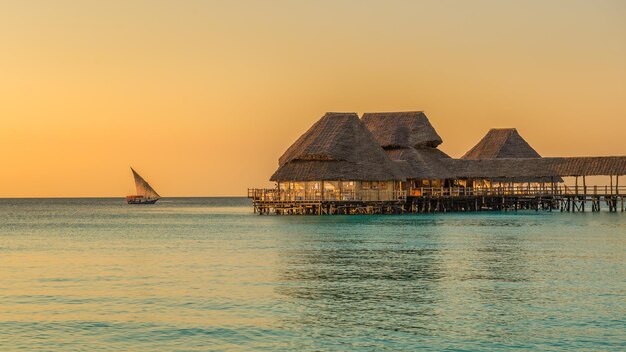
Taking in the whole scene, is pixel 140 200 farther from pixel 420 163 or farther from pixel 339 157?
pixel 339 157

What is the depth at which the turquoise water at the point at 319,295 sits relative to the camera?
19.8m

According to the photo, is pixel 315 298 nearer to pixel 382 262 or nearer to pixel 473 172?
pixel 382 262

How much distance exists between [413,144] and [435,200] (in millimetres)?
5914

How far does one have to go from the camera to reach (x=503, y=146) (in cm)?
9712

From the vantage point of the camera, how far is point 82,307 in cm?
2406

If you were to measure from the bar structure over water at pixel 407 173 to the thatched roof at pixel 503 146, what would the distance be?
0.37 feet

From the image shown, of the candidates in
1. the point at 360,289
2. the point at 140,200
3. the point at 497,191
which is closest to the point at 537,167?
the point at 497,191

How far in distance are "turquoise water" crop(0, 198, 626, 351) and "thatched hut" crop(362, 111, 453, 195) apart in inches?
1410

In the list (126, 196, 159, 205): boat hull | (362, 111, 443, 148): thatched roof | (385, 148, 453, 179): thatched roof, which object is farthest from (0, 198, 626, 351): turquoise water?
(126, 196, 159, 205): boat hull

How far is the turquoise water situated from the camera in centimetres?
1975

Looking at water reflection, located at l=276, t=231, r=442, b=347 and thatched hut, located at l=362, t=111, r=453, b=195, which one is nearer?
water reflection, located at l=276, t=231, r=442, b=347

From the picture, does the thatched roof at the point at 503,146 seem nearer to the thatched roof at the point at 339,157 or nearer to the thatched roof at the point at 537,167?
the thatched roof at the point at 537,167

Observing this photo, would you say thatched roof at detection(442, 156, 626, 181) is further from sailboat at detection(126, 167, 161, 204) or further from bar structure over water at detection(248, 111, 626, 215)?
sailboat at detection(126, 167, 161, 204)

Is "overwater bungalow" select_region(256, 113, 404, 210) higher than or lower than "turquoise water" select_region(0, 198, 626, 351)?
higher
